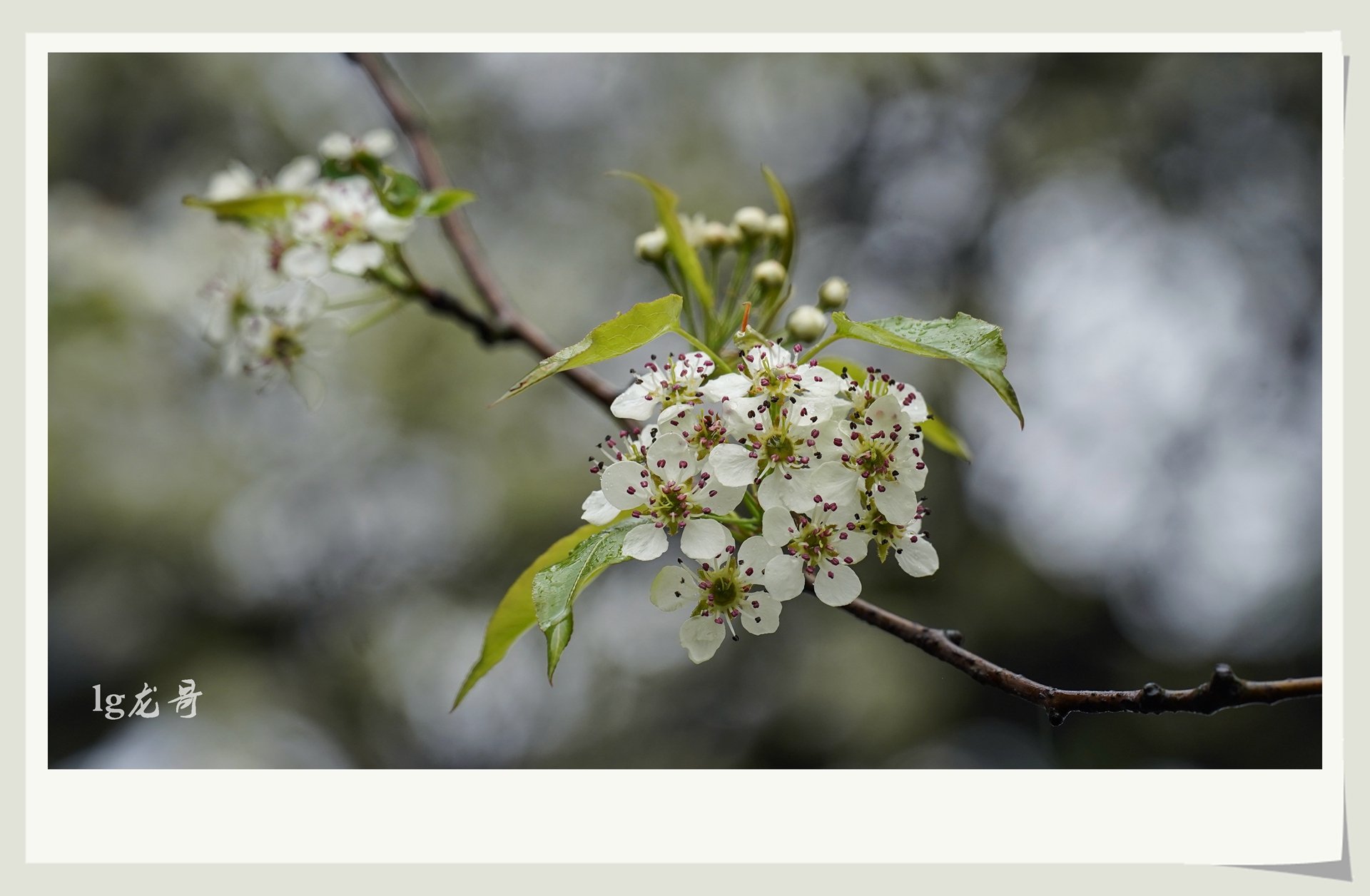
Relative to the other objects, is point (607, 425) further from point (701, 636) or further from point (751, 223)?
point (701, 636)

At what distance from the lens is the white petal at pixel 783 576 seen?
85 cm

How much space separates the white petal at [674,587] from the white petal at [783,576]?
0.31ft

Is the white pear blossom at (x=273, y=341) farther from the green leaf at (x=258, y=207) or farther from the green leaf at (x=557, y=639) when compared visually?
the green leaf at (x=557, y=639)

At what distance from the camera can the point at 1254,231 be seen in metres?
4.28

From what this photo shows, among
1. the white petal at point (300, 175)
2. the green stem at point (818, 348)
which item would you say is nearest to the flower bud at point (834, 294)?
the green stem at point (818, 348)

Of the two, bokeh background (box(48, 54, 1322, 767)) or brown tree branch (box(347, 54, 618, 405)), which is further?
bokeh background (box(48, 54, 1322, 767))

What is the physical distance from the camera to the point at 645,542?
88cm

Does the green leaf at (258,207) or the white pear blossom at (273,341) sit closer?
the green leaf at (258,207)

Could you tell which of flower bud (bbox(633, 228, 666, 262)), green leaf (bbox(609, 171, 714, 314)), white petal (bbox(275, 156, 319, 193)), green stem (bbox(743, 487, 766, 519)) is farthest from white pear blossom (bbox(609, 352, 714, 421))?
white petal (bbox(275, 156, 319, 193))

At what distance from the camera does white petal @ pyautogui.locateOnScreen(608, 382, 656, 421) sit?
0.91m

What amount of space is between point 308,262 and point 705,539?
99 centimetres

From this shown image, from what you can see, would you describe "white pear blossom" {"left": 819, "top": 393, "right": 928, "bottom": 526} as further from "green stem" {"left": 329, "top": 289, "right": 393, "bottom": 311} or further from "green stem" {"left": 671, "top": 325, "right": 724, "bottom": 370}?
"green stem" {"left": 329, "top": 289, "right": 393, "bottom": 311}

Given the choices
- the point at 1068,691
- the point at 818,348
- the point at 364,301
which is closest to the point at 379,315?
the point at 364,301

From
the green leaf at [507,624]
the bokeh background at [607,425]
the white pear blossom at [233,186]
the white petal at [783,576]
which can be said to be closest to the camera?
the white petal at [783,576]
